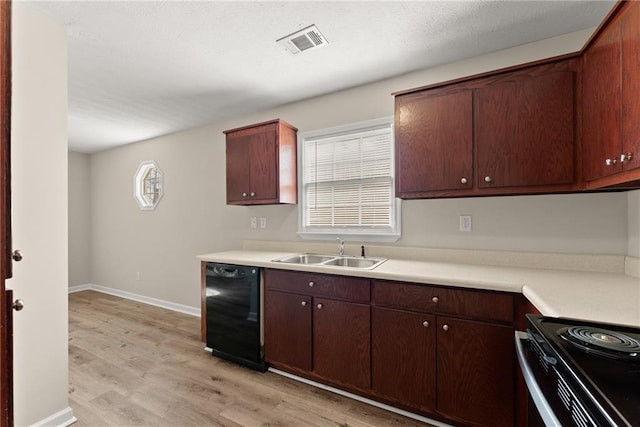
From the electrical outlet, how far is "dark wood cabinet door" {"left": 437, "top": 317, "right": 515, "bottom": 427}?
2.75 ft

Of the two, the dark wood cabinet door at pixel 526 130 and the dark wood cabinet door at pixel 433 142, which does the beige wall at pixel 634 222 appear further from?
the dark wood cabinet door at pixel 433 142

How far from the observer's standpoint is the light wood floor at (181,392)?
1.83 m

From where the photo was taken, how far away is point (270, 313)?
91.9 inches

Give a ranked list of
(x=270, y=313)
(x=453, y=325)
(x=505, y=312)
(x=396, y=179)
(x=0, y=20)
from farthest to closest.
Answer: (x=270, y=313), (x=396, y=179), (x=453, y=325), (x=505, y=312), (x=0, y=20)

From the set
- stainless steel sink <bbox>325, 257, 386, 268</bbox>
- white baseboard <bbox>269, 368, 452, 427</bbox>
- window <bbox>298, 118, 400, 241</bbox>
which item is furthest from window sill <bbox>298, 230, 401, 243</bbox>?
white baseboard <bbox>269, 368, 452, 427</bbox>

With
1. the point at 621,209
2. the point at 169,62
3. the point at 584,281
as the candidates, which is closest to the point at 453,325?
the point at 584,281

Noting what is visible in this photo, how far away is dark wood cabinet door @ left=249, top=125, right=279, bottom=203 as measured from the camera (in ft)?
9.10

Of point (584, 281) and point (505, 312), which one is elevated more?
point (584, 281)

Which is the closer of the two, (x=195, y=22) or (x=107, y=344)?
(x=195, y=22)

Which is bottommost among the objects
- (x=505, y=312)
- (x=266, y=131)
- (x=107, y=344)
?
(x=107, y=344)

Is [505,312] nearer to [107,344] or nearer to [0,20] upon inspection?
[0,20]

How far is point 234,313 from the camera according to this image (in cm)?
247

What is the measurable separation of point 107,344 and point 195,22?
316cm

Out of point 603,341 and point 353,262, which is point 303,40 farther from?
point 603,341
